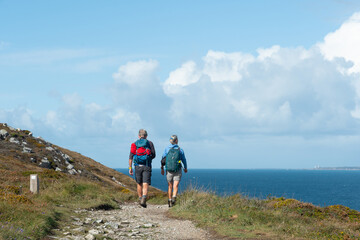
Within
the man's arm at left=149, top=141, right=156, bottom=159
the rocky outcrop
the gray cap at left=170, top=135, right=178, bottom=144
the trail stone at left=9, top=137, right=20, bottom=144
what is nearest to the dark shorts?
the man's arm at left=149, top=141, right=156, bottom=159

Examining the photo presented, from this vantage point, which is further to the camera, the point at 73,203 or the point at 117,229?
the point at 73,203

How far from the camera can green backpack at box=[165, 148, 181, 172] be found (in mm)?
13922

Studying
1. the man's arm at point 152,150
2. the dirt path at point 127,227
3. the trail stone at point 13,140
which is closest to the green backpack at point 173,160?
the man's arm at point 152,150

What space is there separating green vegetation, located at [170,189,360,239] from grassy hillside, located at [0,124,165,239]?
367 cm

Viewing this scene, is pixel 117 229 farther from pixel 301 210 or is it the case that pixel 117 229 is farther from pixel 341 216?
pixel 341 216

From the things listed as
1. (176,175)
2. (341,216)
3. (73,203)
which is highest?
(176,175)

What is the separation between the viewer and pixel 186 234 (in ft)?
33.2

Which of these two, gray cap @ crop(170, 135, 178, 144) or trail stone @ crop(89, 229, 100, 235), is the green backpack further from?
trail stone @ crop(89, 229, 100, 235)

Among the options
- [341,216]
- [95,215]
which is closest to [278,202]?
[341,216]

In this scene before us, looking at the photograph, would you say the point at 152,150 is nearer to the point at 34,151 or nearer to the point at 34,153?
the point at 34,153

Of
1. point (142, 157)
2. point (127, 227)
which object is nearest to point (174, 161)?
point (142, 157)

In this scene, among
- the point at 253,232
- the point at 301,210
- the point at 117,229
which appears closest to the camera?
the point at 253,232

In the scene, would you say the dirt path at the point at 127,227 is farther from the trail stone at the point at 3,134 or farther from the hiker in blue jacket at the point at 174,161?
the trail stone at the point at 3,134

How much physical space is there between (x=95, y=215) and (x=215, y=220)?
14.2 feet
